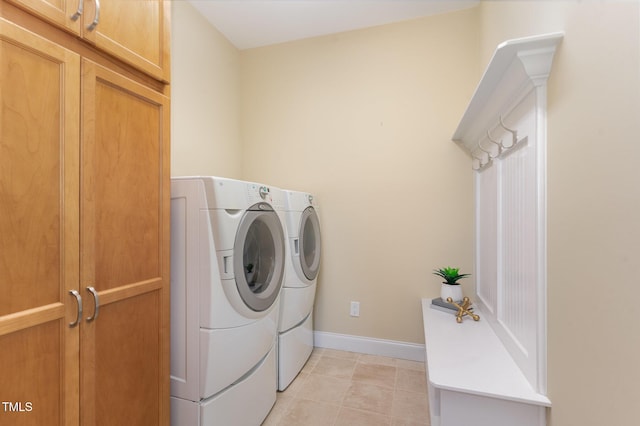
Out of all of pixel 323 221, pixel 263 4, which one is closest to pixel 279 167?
pixel 323 221

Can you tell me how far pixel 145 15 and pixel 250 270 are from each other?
1.23 meters

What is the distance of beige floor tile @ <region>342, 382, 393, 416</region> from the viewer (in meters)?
1.74

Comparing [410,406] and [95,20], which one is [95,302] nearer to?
[95,20]

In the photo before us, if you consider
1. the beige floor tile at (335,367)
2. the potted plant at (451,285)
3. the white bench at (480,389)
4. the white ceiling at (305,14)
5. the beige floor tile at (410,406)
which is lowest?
the beige floor tile at (410,406)

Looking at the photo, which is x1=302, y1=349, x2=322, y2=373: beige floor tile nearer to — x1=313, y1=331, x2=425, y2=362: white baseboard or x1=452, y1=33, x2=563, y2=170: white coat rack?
x1=313, y1=331, x2=425, y2=362: white baseboard

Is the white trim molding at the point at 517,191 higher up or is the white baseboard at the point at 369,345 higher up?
the white trim molding at the point at 517,191

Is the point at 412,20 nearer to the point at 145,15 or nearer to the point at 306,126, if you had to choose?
the point at 306,126

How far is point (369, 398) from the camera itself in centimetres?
182

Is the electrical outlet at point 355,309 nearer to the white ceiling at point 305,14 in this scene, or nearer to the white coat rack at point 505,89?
the white coat rack at point 505,89

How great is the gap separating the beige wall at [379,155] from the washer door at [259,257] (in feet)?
2.82

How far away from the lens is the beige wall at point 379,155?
7.27 feet

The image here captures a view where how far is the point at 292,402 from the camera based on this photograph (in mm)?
1782

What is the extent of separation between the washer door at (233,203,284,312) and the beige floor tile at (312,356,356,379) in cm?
88

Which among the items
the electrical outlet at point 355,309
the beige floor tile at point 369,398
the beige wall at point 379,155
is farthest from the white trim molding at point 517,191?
the electrical outlet at point 355,309
